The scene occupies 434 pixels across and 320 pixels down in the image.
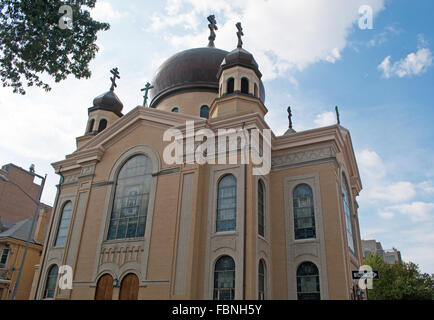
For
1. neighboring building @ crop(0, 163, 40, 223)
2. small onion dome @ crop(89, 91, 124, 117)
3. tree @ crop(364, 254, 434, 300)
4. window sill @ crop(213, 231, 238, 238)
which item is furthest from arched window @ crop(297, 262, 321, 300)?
neighboring building @ crop(0, 163, 40, 223)

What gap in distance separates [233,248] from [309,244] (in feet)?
11.0

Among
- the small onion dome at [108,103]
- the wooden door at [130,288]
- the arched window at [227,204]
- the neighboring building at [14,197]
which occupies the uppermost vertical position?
the small onion dome at [108,103]

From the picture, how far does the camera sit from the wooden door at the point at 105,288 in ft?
49.6

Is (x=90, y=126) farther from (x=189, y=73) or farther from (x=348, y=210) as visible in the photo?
(x=348, y=210)

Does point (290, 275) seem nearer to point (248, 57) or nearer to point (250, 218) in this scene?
point (250, 218)

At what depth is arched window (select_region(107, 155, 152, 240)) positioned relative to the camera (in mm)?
16109

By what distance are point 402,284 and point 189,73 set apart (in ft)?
77.0

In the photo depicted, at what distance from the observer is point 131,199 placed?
16859 millimetres

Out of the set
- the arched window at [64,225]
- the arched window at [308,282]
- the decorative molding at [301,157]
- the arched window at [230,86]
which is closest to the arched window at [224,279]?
the arched window at [308,282]

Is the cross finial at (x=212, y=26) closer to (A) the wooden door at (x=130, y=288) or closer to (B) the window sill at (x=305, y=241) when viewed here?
(B) the window sill at (x=305, y=241)

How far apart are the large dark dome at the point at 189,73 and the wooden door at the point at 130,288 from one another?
39.8ft

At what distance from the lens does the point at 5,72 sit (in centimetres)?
1004

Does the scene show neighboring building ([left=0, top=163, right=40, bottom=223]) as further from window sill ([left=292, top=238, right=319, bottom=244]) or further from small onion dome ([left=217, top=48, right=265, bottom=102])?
window sill ([left=292, top=238, right=319, bottom=244])
